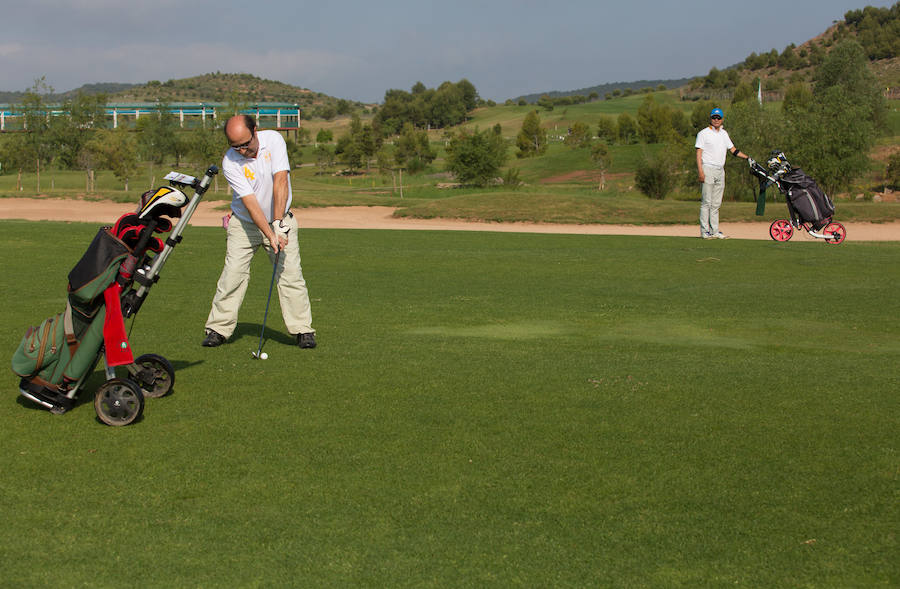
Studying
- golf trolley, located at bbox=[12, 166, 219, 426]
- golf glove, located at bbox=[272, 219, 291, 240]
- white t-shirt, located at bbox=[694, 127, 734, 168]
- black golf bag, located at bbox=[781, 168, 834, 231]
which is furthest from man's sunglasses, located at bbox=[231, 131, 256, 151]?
white t-shirt, located at bbox=[694, 127, 734, 168]

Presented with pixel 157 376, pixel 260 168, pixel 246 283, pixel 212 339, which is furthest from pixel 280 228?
pixel 157 376

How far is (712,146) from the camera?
61.8 ft

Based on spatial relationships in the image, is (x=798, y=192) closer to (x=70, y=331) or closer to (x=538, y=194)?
(x=70, y=331)

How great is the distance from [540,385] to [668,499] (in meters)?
2.44

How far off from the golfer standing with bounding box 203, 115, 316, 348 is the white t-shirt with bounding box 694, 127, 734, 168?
1251cm

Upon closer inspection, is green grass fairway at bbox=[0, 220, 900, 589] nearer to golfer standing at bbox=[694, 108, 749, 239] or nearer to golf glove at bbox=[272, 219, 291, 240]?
golf glove at bbox=[272, 219, 291, 240]

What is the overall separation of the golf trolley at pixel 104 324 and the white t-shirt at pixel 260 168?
78.3 inches

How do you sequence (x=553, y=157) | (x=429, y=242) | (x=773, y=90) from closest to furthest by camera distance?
(x=429, y=242) < (x=553, y=157) < (x=773, y=90)

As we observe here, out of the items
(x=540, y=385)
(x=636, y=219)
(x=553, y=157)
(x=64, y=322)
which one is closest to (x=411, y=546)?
(x=540, y=385)

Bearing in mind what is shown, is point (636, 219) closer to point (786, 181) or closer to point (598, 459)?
point (786, 181)

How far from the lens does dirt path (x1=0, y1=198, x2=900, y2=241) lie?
93.8 feet

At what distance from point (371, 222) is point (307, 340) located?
27.2 metres

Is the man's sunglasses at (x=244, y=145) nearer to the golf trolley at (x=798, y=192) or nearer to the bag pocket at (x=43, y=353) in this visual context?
the bag pocket at (x=43, y=353)

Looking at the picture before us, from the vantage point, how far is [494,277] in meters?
14.8
